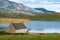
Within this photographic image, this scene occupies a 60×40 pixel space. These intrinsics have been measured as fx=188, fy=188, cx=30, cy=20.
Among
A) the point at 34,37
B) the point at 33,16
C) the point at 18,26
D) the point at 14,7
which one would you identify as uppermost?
the point at 14,7

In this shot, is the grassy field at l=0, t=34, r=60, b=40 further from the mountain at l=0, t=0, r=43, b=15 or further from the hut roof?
the mountain at l=0, t=0, r=43, b=15

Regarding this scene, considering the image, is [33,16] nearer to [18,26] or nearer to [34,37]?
[18,26]

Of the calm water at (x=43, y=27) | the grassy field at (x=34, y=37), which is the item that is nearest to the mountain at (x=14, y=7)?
the calm water at (x=43, y=27)

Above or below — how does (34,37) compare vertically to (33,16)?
below

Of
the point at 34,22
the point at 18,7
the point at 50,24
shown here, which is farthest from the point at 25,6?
the point at 50,24

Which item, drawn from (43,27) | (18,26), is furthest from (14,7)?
(43,27)

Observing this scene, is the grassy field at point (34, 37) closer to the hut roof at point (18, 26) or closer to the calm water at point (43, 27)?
the calm water at point (43, 27)

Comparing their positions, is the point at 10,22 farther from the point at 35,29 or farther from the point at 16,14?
the point at 35,29

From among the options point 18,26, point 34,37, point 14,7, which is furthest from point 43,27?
point 14,7

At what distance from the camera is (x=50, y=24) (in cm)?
524

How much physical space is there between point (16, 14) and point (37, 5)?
25.8 inches

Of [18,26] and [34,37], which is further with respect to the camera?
[18,26]

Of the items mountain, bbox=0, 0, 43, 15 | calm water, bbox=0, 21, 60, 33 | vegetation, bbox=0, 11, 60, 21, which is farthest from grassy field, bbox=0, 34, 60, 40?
mountain, bbox=0, 0, 43, 15

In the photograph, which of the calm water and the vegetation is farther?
the vegetation
